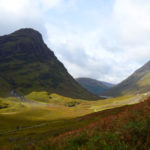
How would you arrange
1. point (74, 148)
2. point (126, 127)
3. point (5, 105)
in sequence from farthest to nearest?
1. point (5, 105)
2. point (126, 127)
3. point (74, 148)

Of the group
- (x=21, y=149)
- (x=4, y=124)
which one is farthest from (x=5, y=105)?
(x=21, y=149)

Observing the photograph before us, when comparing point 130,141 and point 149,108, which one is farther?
point 149,108

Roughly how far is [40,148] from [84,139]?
260 cm

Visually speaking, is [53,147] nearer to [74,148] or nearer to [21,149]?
[74,148]

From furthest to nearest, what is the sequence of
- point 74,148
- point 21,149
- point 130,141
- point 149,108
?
point 149,108
point 21,149
point 74,148
point 130,141

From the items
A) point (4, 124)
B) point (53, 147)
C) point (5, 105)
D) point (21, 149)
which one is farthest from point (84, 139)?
point (5, 105)

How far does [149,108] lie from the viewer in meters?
13.3

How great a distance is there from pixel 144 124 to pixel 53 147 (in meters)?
5.33

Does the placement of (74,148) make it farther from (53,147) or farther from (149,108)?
(149,108)

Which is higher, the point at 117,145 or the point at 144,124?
the point at 144,124

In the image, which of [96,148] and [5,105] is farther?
[5,105]

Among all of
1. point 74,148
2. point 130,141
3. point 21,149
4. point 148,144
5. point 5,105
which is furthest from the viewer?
point 5,105

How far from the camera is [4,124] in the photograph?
8575 cm

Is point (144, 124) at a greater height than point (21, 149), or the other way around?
point (144, 124)
